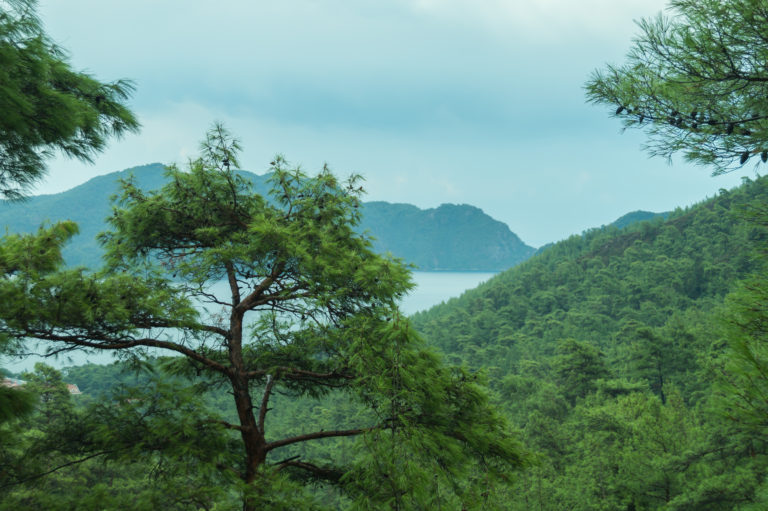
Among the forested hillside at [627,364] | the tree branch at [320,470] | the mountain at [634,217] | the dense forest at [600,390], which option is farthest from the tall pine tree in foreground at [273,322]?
the mountain at [634,217]

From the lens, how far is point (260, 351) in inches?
205

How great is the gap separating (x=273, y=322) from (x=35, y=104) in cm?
286

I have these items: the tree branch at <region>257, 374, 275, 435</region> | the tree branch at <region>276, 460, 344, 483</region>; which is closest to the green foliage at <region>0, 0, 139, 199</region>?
the tree branch at <region>257, 374, 275, 435</region>

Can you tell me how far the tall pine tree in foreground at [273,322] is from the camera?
345 centimetres

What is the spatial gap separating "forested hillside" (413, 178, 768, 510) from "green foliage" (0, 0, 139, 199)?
146 inches

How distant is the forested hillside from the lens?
12.5 m

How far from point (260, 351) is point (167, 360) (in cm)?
97

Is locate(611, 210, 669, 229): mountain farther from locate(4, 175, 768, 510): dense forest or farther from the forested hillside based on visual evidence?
locate(4, 175, 768, 510): dense forest

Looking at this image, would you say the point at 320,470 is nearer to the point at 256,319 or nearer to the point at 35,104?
the point at 256,319

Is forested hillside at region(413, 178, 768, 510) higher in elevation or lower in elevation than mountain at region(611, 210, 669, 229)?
lower

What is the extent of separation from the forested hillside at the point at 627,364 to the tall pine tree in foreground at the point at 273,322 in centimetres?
83

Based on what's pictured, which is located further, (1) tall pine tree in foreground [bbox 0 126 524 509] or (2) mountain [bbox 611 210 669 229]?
(2) mountain [bbox 611 210 669 229]

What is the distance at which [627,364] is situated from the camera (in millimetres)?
28250

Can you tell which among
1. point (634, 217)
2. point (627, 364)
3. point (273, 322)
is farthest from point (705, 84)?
point (634, 217)
